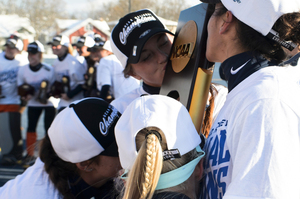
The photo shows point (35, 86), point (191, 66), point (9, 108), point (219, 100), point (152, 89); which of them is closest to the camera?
point (191, 66)

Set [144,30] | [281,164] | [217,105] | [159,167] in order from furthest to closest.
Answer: [144,30]
[217,105]
[159,167]
[281,164]

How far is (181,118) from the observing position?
0.88 meters

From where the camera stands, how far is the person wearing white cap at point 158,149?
31.3 inches

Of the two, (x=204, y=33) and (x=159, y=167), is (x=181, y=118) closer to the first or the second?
(x=159, y=167)

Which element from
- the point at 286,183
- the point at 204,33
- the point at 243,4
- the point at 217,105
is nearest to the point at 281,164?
the point at 286,183

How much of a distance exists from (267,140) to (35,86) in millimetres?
3996

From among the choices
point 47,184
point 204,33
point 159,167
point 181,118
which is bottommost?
point 47,184

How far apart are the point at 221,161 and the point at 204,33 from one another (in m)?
0.67

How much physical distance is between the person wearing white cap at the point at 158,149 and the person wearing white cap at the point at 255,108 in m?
0.09

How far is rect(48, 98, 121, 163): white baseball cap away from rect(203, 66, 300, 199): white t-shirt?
0.83 m

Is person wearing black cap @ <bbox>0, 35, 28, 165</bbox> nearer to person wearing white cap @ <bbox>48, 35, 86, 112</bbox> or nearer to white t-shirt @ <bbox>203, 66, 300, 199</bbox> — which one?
person wearing white cap @ <bbox>48, 35, 86, 112</bbox>

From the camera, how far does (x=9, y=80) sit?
401 cm

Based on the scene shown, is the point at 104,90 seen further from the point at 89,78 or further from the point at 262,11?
the point at 262,11

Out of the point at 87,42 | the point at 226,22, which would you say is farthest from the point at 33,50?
the point at 226,22
